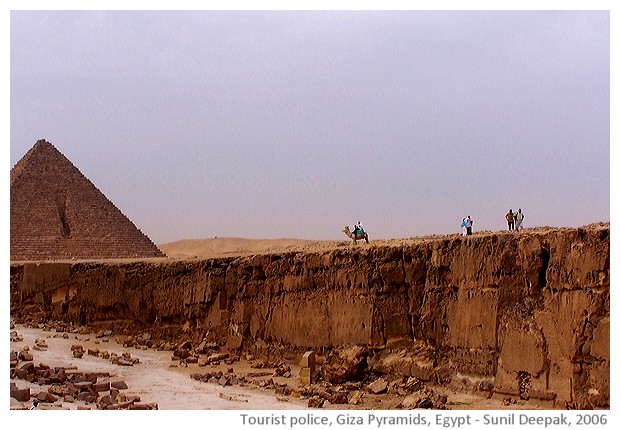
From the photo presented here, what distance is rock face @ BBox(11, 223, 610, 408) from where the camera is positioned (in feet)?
39.5

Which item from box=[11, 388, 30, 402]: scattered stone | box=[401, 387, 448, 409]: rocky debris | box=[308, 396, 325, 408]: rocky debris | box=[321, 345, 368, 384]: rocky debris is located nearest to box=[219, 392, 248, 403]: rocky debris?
box=[308, 396, 325, 408]: rocky debris

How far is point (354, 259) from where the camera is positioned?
16141 mm

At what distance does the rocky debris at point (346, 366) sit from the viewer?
1475 centimetres

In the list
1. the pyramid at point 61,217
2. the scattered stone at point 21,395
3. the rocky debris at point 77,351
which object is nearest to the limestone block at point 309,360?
the scattered stone at point 21,395

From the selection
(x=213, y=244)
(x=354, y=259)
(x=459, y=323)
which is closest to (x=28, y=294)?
(x=354, y=259)

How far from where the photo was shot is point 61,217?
37094mm

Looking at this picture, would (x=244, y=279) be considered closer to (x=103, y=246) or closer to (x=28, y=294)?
(x=28, y=294)

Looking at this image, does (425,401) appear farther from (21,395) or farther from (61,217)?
(61,217)

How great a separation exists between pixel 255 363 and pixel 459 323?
5.24m

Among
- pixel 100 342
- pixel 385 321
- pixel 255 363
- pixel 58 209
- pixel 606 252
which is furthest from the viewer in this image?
pixel 58 209

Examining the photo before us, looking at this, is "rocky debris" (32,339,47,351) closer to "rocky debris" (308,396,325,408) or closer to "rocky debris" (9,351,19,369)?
"rocky debris" (9,351,19,369)

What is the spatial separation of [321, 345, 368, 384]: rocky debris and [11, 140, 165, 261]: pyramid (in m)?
22.0

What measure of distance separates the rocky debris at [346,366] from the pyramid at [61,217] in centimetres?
2202

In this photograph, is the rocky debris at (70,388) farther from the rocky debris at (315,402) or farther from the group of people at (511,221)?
the group of people at (511,221)
